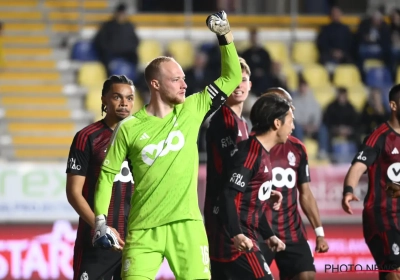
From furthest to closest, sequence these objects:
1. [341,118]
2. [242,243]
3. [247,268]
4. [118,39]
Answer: [118,39]
[341,118]
[247,268]
[242,243]

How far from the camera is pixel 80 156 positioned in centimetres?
853

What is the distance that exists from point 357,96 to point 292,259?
10.1 m

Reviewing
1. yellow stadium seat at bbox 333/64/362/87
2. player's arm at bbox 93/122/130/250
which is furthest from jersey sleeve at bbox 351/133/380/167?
yellow stadium seat at bbox 333/64/362/87

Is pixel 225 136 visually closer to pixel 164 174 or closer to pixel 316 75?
pixel 164 174

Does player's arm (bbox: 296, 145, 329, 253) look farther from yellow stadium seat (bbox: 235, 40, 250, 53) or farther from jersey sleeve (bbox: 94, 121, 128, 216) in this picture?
yellow stadium seat (bbox: 235, 40, 250, 53)

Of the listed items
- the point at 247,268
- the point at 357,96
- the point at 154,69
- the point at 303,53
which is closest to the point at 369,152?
the point at 247,268

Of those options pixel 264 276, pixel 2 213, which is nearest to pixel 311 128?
pixel 2 213

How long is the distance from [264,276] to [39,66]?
11.7 m

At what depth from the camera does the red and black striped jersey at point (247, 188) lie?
26.5ft

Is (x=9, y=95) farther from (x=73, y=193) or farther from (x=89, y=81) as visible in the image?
(x=73, y=193)

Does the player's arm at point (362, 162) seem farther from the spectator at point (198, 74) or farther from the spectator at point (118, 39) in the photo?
the spectator at point (118, 39)

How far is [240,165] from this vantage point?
8.09m

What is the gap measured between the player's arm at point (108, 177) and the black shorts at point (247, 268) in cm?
151

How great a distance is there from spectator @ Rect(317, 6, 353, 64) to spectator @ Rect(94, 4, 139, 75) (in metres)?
3.84
